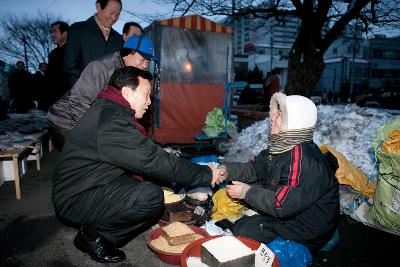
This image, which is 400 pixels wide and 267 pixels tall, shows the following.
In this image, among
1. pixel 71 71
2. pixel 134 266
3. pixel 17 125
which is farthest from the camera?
pixel 17 125

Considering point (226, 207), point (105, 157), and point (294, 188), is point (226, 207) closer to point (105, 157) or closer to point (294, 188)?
point (294, 188)

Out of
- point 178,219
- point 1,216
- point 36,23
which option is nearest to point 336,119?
point 178,219

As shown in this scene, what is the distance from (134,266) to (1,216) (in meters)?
2.11

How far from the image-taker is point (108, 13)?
4.06 m

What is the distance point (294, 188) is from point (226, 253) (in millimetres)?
759

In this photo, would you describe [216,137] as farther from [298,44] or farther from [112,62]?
[298,44]

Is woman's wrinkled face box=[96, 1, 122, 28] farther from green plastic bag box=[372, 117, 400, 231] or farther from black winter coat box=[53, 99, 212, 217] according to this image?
green plastic bag box=[372, 117, 400, 231]

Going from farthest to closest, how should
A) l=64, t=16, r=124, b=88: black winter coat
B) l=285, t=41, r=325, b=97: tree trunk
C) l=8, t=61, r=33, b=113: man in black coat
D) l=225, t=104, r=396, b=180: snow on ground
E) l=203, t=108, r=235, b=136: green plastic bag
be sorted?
l=8, t=61, r=33, b=113: man in black coat
l=285, t=41, r=325, b=97: tree trunk
l=203, t=108, r=235, b=136: green plastic bag
l=225, t=104, r=396, b=180: snow on ground
l=64, t=16, r=124, b=88: black winter coat

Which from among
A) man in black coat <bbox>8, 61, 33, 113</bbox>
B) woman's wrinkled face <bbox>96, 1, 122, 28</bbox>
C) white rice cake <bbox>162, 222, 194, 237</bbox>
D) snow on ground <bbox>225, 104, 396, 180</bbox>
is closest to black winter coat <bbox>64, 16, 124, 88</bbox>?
woman's wrinkled face <bbox>96, 1, 122, 28</bbox>

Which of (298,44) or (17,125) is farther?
(298,44)

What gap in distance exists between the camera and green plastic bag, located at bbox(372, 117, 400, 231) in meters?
3.18

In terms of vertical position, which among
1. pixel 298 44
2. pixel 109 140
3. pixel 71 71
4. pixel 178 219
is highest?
pixel 298 44

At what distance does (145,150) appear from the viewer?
2.50 m

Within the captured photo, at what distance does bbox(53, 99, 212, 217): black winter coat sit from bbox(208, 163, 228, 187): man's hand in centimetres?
31
